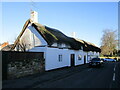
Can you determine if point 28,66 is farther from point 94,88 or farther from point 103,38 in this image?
point 103,38

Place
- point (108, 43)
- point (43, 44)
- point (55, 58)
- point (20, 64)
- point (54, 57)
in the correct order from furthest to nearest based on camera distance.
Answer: point (108, 43) → point (55, 58) → point (54, 57) → point (43, 44) → point (20, 64)

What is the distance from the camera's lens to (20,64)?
1301cm

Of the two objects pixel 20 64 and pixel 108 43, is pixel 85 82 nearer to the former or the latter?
pixel 20 64

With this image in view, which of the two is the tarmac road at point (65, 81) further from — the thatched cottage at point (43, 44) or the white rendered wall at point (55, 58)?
the thatched cottage at point (43, 44)

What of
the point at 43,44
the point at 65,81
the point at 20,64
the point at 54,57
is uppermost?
the point at 43,44

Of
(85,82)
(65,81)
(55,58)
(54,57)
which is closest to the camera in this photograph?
(85,82)

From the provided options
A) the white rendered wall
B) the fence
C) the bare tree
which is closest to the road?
the fence

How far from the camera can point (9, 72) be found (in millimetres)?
11648

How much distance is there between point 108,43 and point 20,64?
184ft

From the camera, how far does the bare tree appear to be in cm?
6225

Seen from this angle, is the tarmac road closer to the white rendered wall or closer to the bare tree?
the white rendered wall

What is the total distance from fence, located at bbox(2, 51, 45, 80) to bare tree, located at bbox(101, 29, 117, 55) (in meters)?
51.0

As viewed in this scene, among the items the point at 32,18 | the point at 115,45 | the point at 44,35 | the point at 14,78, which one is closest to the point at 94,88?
the point at 14,78

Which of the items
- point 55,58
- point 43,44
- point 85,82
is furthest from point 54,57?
point 85,82
